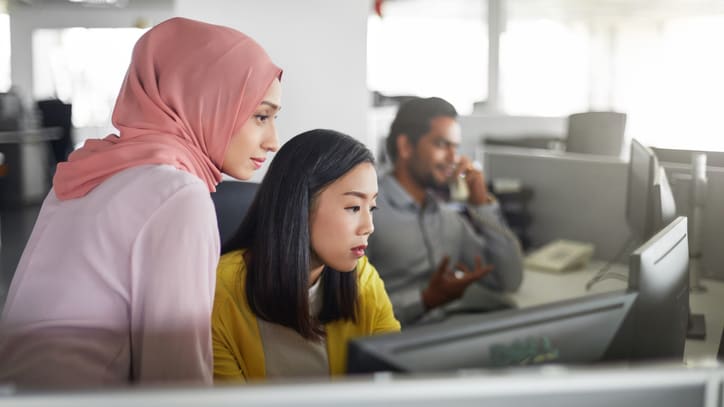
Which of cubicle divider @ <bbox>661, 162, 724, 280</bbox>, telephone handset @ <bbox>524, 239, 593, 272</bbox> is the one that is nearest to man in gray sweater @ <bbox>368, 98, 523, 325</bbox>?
telephone handset @ <bbox>524, 239, 593, 272</bbox>

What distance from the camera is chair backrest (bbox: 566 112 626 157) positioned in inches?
115

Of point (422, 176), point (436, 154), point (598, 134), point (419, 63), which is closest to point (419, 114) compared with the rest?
point (436, 154)

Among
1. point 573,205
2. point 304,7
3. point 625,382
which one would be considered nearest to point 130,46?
point 304,7

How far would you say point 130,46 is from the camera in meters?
0.91

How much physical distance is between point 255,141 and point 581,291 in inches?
49.6

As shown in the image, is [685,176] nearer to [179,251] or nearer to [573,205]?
[573,205]

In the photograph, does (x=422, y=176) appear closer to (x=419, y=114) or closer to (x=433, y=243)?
(x=433, y=243)

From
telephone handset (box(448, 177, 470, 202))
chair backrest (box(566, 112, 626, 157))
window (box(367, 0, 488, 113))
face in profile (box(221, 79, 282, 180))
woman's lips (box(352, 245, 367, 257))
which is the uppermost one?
window (box(367, 0, 488, 113))

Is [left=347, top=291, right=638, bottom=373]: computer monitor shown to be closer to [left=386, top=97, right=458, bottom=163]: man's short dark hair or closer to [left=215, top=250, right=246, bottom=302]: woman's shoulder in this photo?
[left=215, top=250, right=246, bottom=302]: woman's shoulder

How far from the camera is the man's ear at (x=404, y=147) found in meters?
1.73

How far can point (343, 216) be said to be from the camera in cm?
89

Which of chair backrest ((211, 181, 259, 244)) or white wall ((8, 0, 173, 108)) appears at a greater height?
white wall ((8, 0, 173, 108))

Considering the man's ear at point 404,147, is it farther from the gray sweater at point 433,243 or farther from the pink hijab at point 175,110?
the pink hijab at point 175,110

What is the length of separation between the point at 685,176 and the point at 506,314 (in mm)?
978
